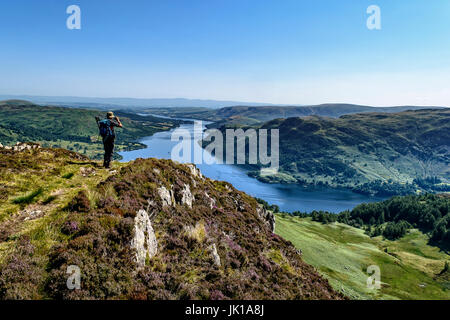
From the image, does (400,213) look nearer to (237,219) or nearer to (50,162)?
(237,219)

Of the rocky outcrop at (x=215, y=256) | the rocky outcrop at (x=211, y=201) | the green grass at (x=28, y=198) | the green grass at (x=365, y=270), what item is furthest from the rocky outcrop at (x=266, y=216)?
the green grass at (x=28, y=198)

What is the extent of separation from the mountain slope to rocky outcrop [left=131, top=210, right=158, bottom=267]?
71 millimetres

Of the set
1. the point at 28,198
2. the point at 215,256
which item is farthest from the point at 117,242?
the point at 28,198

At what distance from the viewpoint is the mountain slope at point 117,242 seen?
10.8 m

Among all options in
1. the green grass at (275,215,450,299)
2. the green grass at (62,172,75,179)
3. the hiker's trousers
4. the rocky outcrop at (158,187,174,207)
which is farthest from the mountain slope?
the green grass at (275,215,450,299)

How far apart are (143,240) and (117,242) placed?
71.8 inches

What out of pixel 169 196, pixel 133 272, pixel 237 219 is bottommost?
pixel 237 219

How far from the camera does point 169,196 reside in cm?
2292

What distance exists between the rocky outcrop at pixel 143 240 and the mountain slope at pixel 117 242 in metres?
0.07

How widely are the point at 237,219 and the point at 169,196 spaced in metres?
11.3

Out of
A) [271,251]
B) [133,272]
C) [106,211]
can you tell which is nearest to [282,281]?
[271,251]

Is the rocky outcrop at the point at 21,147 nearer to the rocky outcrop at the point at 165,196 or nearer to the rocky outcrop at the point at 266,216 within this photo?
the rocky outcrop at the point at 165,196

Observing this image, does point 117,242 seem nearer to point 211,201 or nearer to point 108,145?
point 108,145
